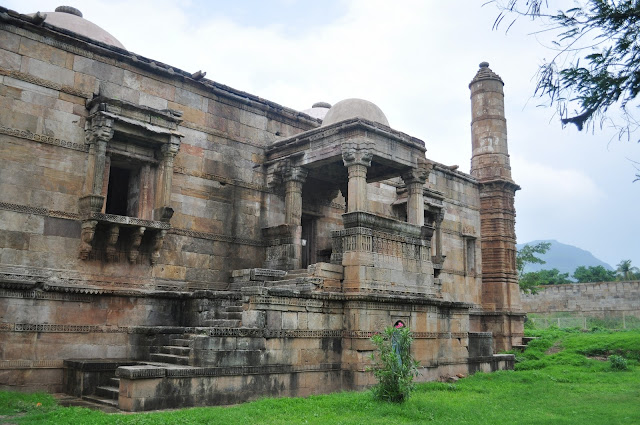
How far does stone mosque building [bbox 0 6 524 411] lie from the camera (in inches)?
389

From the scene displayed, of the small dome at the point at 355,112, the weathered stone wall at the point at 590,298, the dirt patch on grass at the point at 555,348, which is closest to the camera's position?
the small dome at the point at 355,112

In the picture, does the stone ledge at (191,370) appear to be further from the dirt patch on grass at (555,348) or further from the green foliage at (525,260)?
the green foliage at (525,260)

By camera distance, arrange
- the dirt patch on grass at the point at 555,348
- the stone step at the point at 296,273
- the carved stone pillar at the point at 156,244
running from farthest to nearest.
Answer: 1. the dirt patch on grass at the point at 555,348
2. the stone step at the point at 296,273
3. the carved stone pillar at the point at 156,244

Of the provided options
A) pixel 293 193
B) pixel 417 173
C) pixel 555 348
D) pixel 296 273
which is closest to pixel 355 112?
pixel 417 173

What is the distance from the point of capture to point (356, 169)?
12.7m

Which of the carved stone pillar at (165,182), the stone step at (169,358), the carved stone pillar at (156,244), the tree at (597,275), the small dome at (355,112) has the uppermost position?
the tree at (597,275)

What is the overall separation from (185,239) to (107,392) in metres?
4.40

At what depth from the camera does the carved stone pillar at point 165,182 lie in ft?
38.6

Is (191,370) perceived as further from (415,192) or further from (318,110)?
(318,110)

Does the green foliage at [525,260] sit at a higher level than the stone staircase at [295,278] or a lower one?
higher

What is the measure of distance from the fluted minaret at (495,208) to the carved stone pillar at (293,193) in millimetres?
11115

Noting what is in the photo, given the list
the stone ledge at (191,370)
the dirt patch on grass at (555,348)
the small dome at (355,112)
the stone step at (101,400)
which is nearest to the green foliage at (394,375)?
the stone ledge at (191,370)

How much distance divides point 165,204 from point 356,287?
4436 millimetres

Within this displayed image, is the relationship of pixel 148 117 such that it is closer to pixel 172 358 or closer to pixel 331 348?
pixel 172 358
